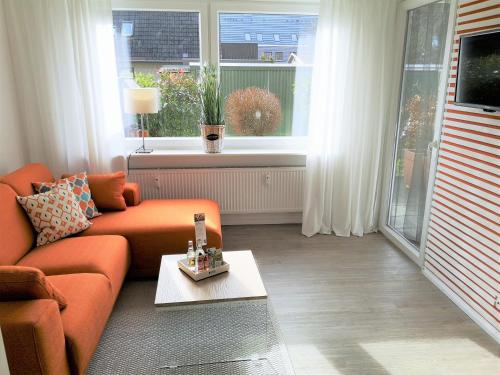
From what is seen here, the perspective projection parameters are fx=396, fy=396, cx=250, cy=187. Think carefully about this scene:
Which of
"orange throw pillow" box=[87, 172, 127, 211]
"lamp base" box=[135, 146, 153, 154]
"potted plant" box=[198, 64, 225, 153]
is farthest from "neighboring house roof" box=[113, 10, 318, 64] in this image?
"orange throw pillow" box=[87, 172, 127, 211]

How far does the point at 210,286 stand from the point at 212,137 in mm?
1951

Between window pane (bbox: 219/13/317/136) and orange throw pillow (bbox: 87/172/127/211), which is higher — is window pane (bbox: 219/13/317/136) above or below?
above

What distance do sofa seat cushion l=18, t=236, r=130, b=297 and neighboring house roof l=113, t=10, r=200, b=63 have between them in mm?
1937

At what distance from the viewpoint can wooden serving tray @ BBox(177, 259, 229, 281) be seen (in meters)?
2.20

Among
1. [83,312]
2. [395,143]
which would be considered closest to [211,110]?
[395,143]

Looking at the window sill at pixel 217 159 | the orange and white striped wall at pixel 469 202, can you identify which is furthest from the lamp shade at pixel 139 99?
the orange and white striped wall at pixel 469 202

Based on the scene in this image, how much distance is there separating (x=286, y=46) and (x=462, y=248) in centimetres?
244

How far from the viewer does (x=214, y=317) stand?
262cm

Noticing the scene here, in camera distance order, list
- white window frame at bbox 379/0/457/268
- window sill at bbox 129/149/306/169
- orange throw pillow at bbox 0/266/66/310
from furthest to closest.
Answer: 1. window sill at bbox 129/149/306/169
2. white window frame at bbox 379/0/457/268
3. orange throw pillow at bbox 0/266/66/310

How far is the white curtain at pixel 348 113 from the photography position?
11.4 ft

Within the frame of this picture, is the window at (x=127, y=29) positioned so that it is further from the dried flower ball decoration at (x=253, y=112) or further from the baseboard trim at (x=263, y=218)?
the baseboard trim at (x=263, y=218)

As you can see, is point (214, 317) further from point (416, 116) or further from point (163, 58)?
point (163, 58)

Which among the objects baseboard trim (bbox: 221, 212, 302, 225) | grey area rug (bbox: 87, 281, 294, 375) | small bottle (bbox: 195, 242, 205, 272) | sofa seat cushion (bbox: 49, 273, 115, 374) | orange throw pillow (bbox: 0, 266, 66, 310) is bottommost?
grey area rug (bbox: 87, 281, 294, 375)

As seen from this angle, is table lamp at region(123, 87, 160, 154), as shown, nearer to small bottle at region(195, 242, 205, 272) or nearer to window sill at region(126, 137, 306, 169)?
window sill at region(126, 137, 306, 169)
